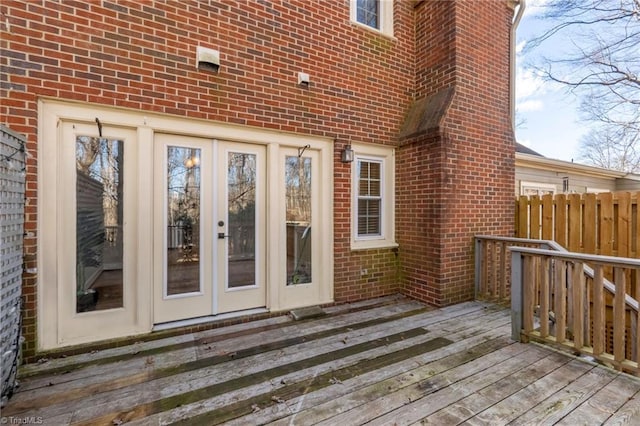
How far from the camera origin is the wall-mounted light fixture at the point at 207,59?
11.0 feet

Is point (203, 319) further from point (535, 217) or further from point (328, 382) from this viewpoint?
point (535, 217)

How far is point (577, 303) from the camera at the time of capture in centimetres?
275

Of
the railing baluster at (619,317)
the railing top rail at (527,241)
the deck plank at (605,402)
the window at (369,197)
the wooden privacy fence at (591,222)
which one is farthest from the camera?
the window at (369,197)

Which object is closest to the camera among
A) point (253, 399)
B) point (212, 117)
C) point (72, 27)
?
point (253, 399)

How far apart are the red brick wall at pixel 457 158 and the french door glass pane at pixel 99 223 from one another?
3.84 metres

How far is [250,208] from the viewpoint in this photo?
381 cm

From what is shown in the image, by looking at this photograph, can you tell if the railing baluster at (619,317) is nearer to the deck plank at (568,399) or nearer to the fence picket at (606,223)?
the deck plank at (568,399)

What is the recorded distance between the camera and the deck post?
3.13 m

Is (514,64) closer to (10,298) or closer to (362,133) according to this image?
(362,133)

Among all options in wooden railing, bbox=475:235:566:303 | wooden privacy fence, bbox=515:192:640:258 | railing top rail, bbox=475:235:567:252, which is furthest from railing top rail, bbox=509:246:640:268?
wooden privacy fence, bbox=515:192:640:258

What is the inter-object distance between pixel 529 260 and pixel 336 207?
7.75 ft

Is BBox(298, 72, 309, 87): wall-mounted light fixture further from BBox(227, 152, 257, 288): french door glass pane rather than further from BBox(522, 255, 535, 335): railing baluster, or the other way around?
BBox(522, 255, 535, 335): railing baluster

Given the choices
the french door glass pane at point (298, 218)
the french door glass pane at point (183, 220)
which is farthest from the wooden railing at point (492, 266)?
the french door glass pane at point (183, 220)

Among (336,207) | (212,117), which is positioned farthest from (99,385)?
(336,207)
